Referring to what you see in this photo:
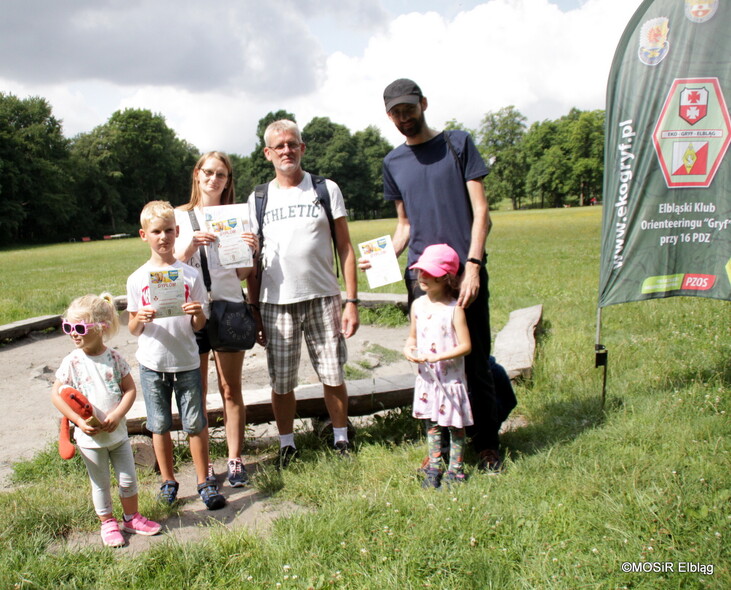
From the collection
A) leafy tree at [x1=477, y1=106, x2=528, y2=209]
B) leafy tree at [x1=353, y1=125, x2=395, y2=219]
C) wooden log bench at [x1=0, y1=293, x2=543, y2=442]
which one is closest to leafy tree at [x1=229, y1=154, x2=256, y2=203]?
leafy tree at [x1=353, y1=125, x2=395, y2=219]

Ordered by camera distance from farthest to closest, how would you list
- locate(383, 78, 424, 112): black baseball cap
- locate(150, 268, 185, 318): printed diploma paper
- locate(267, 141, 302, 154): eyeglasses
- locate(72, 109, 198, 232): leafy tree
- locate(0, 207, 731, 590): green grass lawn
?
locate(72, 109, 198, 232): leafy tree → locate(267, 141, 302, 154): eyeglasses → locate(383, 78, 424, 112): black baseball cap → locate(150, 268, 185, 318): printed diploma paper → locate(0, 207, 731, 590): green grass lawn

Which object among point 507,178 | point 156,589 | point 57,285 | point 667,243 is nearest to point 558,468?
point 667,243

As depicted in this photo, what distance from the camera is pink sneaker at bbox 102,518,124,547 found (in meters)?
3.12

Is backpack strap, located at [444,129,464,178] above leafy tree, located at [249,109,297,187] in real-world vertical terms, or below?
below

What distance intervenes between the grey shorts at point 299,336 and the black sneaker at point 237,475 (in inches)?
22.3

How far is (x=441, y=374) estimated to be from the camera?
358cm

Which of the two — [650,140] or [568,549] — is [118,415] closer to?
[568,549]

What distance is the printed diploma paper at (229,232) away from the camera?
368cm

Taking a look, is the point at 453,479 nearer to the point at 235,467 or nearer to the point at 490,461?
the point at 490,461

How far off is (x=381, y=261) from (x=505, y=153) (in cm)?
9176

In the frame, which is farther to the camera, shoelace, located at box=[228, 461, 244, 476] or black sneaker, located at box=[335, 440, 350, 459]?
black sneaker, located at box=[335, 440, 350, 459]

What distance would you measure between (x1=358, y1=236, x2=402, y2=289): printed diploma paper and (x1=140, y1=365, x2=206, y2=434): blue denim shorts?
130 centimetres

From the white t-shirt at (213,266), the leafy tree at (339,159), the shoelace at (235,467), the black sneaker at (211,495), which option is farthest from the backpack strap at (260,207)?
the leafy tree at (339,159)

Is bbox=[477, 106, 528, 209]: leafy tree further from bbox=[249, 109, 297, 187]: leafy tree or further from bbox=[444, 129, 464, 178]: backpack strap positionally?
bbox=[444, 129, 464, 178]: backpack strap
